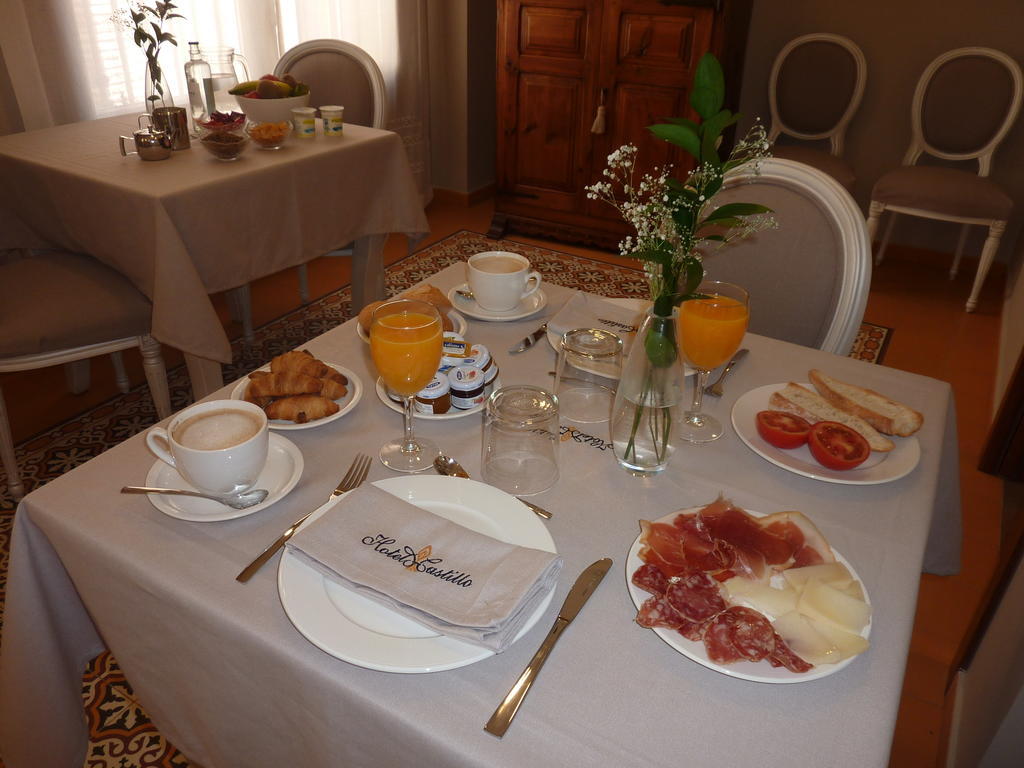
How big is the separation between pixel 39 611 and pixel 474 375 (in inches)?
25.1

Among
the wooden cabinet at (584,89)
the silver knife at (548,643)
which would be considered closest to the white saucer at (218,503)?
the silver knife at (548,643)

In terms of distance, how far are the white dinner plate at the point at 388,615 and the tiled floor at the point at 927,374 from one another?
1.13 meters

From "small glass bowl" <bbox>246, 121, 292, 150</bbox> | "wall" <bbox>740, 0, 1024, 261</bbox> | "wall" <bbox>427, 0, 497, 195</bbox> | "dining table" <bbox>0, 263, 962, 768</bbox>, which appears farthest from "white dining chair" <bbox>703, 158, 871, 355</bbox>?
"wall" <bbox>427, 0, 497, 195</bbox>

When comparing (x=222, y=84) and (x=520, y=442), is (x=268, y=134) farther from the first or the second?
(x=520, y=442)

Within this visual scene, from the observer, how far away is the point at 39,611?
0.93m

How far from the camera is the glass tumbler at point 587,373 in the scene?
1120 mm

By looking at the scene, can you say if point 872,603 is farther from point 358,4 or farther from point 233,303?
point 358,4

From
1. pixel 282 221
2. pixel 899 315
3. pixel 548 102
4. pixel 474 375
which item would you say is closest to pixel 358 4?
pixel 548 102

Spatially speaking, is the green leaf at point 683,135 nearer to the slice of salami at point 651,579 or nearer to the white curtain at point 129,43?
the slice of salami at point 651,579

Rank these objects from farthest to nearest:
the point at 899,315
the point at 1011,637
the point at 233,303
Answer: the point at 899,315, the point at 233,303, the point at 1011,637

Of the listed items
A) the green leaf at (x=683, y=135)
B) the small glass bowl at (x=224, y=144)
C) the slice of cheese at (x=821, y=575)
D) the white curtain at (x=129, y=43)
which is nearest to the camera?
the slice of cheese at (x=821, y=575)

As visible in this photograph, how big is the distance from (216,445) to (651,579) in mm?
516

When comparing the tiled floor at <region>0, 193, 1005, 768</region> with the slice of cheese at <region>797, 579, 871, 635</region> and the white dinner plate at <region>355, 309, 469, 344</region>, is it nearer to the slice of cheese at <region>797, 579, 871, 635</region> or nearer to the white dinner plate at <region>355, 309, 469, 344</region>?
the slice of cheese at <region>797, 579, 871, 635</region>

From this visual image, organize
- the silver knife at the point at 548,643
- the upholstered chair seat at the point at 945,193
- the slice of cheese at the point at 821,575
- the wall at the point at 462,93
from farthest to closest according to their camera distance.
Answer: the wall at the point at 462,93
the upholstered chair seat at the point at 945,193
the slice of cheese at the point at 821,575
the silver knife at the point at 548,643
